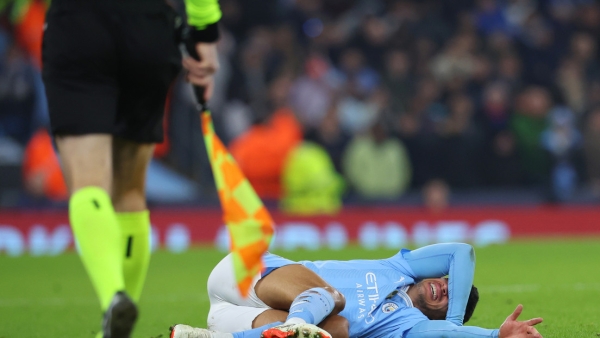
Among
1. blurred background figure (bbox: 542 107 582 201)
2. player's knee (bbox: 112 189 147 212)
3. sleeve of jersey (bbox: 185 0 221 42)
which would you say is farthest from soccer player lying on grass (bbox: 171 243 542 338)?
blurred background figure (bbox: 542 107 582 201)

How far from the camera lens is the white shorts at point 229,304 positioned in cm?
458

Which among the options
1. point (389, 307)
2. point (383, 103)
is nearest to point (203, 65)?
point (389, 307)

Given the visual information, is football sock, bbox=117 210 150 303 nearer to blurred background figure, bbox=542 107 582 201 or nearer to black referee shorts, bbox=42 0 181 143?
black referee shorts, bbox=42 0 181 143

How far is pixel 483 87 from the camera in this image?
549 inches

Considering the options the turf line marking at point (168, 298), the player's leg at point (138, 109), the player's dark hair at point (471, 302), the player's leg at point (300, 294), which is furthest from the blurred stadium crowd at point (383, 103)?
the player's leg at point (138, 109)

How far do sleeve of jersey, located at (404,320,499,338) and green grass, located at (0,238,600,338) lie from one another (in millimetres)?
878

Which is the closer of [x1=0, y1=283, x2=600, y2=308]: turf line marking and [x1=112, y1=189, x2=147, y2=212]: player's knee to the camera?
[x1=112, y1=189, x2=147, y2=212]: player's knee

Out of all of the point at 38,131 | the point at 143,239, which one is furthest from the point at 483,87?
the point at 143,239

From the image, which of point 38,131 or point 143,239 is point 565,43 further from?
point 143,239

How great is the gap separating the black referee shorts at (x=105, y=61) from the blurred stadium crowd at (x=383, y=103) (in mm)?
8460

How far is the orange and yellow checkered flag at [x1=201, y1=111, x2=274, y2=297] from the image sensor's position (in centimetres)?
410

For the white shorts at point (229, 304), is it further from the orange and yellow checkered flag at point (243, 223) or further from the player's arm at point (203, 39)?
the player's arm at point (203, 39)

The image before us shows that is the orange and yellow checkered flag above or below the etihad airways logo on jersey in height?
above

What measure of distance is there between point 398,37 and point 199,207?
4.32 meters
